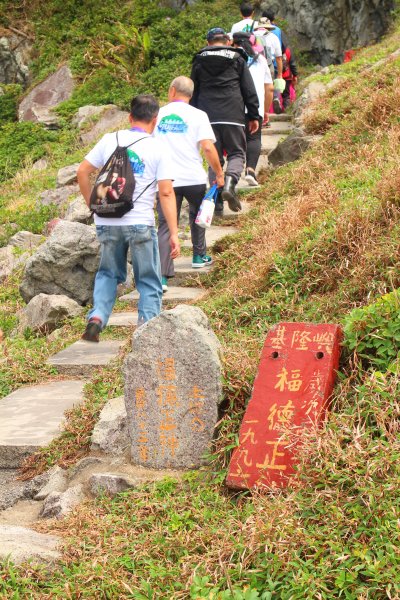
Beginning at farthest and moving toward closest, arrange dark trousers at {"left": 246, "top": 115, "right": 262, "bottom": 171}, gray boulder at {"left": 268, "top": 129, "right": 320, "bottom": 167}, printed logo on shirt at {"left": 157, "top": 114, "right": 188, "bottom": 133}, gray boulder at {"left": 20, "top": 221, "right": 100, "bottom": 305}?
gray boulder at {"left": 268, "top": 129, "right": 320, "bottom": 167}
dark trousers at {"left": 246, "top": 115, "right": 262, "bottom": 171}
gray boulder at {"left": 20, "top": 221, "right": 100, "bottom": 305}
printed logo on shirt at {"left": 157, "top": 114, "right": 188, "bottom": 133}

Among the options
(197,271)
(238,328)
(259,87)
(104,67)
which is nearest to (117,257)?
(238,328)

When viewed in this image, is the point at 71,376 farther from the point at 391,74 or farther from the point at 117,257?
the point at 391,74

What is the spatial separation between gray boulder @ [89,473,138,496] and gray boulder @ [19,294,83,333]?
388cm

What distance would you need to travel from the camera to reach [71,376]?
6.86 metres

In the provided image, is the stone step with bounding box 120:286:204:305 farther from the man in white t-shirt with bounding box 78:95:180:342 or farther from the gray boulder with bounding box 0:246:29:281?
the gray boulder with bounding box 0:246:29:281

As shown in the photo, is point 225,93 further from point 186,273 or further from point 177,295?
point 177,295

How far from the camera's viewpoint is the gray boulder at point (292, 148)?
1146cm

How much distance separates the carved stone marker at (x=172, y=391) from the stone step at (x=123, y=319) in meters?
3.02

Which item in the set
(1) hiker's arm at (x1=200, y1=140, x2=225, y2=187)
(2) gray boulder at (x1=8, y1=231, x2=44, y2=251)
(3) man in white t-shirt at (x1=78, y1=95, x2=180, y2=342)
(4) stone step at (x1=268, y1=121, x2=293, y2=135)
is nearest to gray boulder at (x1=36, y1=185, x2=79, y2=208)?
(2) gray boulder at (x1=8, y1=231, x2=44, y2=251)

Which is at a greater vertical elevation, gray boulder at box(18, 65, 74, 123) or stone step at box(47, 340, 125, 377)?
stone step at box(47, 340, 125, 377)

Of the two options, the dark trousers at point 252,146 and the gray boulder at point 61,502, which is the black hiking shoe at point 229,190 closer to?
the dark trousers at point 252,146

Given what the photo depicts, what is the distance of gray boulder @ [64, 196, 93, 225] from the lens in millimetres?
12086

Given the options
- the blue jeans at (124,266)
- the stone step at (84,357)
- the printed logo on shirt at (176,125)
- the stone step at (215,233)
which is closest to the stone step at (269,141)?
the stone step at (215,233)

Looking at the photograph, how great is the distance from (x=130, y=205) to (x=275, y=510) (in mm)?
2979
